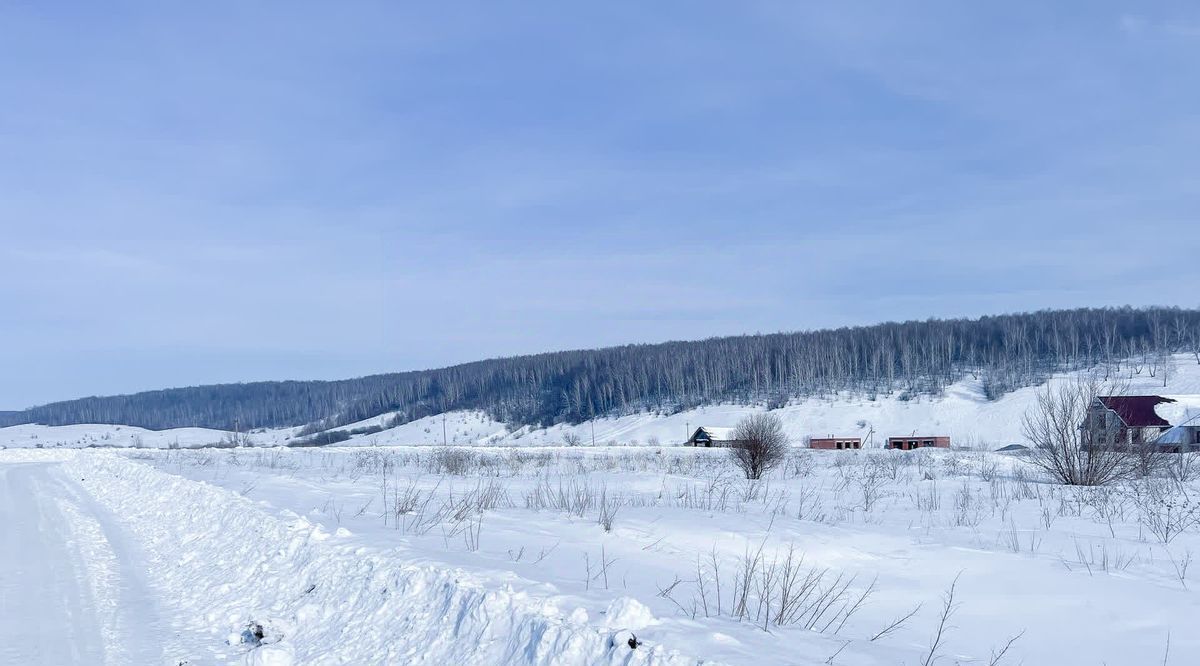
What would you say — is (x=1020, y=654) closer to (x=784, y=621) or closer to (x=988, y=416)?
(x=784, y=621)

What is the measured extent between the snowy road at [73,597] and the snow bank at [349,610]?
0.42m

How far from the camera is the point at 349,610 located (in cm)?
712

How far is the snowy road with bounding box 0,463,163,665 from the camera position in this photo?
6539 millimetres

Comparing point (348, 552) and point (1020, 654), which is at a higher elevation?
point (348, 552)

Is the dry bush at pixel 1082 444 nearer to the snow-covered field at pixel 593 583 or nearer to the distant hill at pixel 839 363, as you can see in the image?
the snow-covered field at pixel 593 583

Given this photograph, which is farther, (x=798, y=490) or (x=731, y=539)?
(x=798, y=490)

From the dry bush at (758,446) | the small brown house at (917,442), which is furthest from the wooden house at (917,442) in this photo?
the dry bush at (758,446)

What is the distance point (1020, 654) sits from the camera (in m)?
5.86

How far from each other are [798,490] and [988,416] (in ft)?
273

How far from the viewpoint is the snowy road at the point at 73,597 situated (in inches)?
257

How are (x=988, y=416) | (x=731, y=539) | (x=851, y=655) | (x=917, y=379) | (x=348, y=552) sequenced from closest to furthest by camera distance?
(x=851, y=655) → (x=348, y=552) → (x=731, y=539) → (x=988, y=416) → (x=917, y=379)

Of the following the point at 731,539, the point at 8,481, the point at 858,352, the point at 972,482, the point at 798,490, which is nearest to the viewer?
the point at 731,539

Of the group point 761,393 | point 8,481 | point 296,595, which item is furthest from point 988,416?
point 296,595

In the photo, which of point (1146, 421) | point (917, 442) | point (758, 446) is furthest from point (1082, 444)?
point (917, 442)
